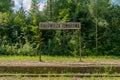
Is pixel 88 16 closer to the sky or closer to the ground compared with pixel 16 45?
closer to the sky

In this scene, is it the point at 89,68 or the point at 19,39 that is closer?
the point at 89,68

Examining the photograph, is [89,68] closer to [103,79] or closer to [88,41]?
[103,79]

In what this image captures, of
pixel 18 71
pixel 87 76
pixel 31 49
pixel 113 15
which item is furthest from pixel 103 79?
pixel 113 15

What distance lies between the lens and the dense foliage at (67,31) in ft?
68.3

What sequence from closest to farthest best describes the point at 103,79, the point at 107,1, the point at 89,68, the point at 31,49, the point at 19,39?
1. the point at 103,79
2. the point at 89,68
3. the point at 31,49
4. the point at 19,39
5. the point at 107,1

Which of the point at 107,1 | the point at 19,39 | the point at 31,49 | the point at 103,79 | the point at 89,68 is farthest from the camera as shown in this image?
the point at 107,1

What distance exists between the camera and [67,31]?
21.8 meters

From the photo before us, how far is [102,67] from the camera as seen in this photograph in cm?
1109

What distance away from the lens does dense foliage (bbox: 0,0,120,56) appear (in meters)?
20.8

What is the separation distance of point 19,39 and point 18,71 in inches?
418

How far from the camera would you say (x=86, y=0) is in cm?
2417

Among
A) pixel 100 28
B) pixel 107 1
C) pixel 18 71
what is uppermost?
pixel 107 1

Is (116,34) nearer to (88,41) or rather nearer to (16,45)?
(88,41)

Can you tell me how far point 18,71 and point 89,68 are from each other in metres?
2.49
